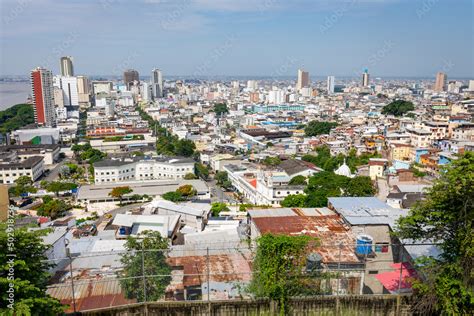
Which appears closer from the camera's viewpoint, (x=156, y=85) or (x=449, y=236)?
(x=449, y=236)

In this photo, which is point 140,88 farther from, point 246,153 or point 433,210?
point 433,210

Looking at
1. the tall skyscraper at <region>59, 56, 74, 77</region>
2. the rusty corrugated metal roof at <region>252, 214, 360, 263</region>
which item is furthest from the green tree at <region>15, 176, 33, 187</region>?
the tall skyscraper at <region>59, 56, 74, 77</region>

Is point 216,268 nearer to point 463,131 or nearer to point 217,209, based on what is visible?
point 217,209

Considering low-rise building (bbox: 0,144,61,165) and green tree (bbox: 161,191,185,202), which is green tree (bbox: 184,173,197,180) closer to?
green tree (bbox: 161,191,185,202)

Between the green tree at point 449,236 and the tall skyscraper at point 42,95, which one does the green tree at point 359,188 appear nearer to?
the green tree at point 449,236

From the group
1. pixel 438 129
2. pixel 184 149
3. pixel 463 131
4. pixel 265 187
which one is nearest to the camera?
pixel 265 187

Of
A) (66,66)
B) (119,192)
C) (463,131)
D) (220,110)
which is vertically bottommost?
(119,192)

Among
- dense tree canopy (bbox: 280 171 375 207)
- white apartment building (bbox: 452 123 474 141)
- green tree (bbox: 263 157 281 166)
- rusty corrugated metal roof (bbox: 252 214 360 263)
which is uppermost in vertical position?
rusty corrugated metal roof (bbox: 252 214 360 263)

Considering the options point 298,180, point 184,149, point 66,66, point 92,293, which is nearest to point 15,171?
point 184,149

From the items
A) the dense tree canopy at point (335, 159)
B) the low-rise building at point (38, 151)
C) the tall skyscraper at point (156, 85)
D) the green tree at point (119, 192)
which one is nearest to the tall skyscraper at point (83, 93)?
the tall skyscraper at point (156, 85)
